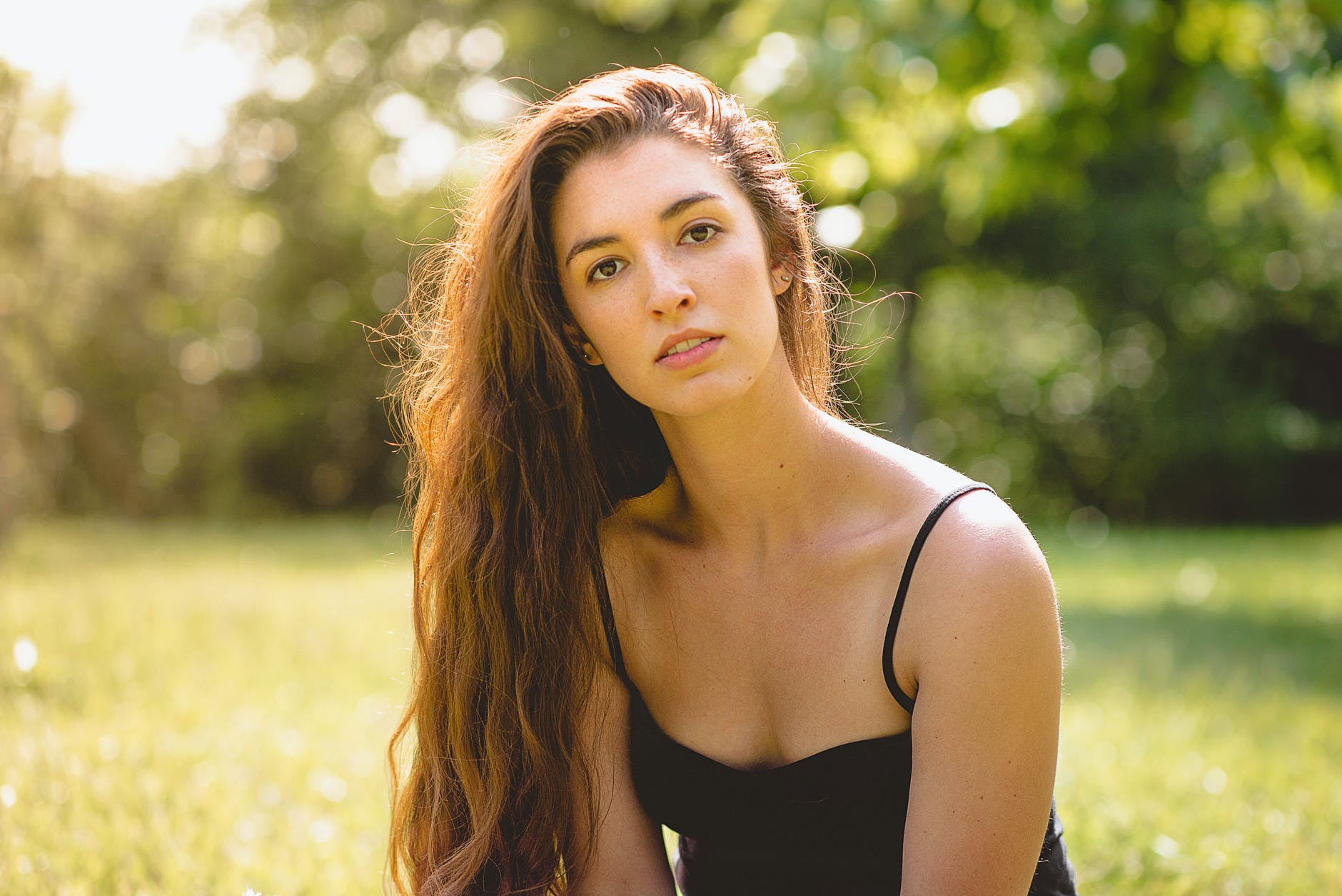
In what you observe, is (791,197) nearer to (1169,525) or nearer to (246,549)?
(246,549)

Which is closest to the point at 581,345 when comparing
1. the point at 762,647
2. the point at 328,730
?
the point at 762,647

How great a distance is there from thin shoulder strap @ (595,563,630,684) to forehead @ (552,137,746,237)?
0.75 metres

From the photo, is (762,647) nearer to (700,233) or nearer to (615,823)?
(615,823)

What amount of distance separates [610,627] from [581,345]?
0.63m

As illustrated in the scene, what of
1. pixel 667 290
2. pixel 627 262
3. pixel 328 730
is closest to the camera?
A: pixel 667 290

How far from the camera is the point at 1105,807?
13.0ft

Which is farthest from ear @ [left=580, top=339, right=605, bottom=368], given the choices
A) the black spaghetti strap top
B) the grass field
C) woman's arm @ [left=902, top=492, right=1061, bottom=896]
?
the grass field

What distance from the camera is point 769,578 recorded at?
2465mm

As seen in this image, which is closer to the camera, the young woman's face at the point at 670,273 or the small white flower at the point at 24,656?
the young woman's face at the point at 670,273

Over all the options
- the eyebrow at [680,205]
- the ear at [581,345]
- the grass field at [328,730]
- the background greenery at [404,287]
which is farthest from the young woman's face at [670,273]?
the background greenery at [404,287]

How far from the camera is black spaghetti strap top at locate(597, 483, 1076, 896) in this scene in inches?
86.7

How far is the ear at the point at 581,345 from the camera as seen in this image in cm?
260

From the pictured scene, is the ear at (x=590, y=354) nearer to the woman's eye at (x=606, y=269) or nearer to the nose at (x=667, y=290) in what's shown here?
the woman's eye at (x=606, y=269)

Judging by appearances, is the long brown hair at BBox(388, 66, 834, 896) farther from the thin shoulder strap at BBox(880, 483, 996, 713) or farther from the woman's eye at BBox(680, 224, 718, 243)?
the thin shoulder strap at BBox(880, 483, 996, 713)
